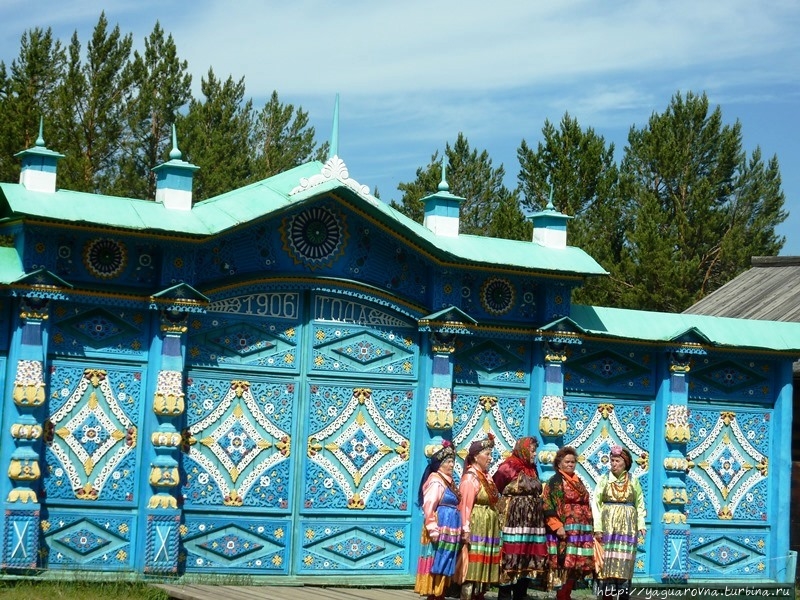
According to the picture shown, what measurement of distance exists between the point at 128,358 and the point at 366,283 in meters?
2.34

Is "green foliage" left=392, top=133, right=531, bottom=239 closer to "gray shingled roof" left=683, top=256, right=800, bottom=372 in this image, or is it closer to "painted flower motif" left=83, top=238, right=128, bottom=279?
"gray shingled roof" left=683, top=256, right=800, bottom=372

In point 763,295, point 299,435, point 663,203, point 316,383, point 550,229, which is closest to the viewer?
point 299,435

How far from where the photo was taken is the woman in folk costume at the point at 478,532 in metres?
10.8

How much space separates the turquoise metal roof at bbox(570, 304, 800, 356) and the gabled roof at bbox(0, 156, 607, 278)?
0.61 metres

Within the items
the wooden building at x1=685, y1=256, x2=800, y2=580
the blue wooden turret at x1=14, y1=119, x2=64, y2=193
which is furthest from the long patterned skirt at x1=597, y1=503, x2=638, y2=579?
the blue wooden turret at x1=14, y1=119, x2=64, y2=193

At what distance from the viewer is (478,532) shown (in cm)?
1079

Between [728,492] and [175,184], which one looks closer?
[175,184]

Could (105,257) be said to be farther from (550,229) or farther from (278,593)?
(550,229)

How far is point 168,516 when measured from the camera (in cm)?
1155

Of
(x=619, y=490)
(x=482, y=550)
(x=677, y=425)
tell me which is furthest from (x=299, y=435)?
(x=677, y=425)

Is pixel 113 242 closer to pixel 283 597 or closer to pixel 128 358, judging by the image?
pixel 128 358

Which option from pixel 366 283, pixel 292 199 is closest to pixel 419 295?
pixel 366 283

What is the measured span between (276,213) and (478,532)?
3.36 m

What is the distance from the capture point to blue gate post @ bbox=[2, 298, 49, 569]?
11.0 m
